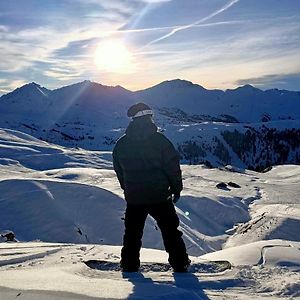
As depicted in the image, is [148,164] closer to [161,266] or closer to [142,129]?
[142,129]

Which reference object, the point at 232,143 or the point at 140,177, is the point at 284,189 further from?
the point at 232,143

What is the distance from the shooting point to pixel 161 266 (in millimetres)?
5887

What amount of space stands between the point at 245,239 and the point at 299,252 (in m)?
12.9

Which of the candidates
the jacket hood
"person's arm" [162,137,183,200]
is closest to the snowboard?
"person's arm" [162,137,183,200]

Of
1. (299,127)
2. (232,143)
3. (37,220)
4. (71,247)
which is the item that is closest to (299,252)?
(71,247)

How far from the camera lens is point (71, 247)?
24.3 feet

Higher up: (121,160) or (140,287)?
(121,160)

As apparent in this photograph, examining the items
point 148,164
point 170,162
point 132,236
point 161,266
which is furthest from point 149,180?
point 161,266

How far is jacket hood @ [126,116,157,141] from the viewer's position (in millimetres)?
5496

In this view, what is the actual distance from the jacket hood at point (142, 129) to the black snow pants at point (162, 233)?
34.4 inches

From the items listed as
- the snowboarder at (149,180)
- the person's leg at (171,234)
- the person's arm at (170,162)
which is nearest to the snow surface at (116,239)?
the person's leg at (171,234)

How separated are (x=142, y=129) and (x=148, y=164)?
444 mm

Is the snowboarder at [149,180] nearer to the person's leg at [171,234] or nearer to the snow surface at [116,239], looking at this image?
the person's leg at [171,234]

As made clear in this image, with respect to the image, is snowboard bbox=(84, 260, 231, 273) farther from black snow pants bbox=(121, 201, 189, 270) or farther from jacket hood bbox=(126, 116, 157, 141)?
jacket hood bbox=(126, 116, 157, 141)
